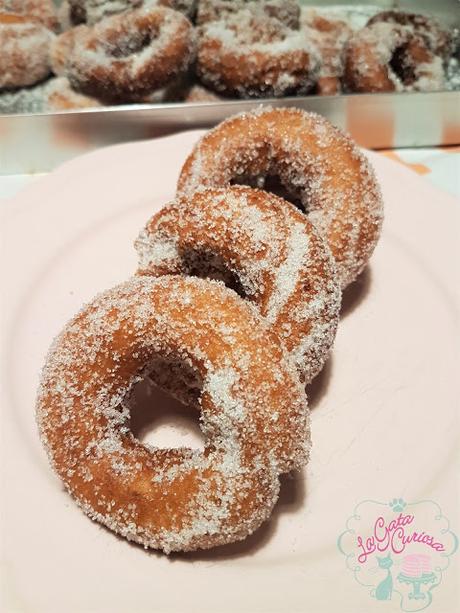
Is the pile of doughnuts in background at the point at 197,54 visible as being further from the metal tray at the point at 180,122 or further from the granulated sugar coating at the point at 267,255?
the granulated sugar coating at the point at 267,255

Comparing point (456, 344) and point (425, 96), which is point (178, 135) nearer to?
point (425, 96)

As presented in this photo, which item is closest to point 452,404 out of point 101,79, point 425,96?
point 425,96

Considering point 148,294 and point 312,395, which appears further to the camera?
point 312,395

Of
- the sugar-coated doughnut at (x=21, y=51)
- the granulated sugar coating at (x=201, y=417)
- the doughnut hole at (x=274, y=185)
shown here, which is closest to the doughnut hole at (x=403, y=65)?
the doughnut hole at (x=274, y=185)

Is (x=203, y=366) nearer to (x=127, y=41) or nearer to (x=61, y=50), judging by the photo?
(x=127, y=41)

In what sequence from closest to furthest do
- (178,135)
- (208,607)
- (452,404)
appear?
(208,607)
(452,404)
(178,135)

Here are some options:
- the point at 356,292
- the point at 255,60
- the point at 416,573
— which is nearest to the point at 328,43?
the point at 255,60

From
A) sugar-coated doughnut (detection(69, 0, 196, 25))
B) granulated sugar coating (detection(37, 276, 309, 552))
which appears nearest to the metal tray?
sugar-coated doughnut (detection(69, 0, 196, 25))
